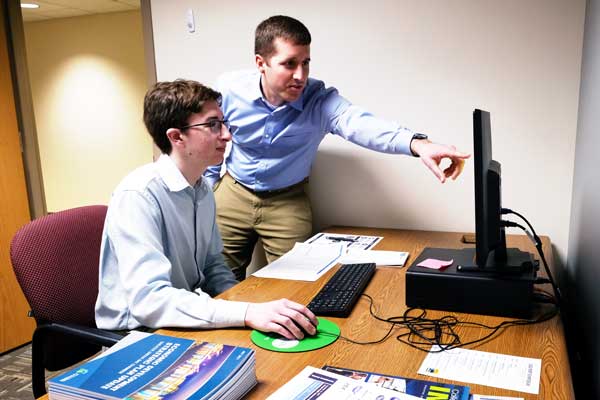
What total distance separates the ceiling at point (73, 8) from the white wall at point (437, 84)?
3.16m

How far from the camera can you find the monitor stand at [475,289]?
1145 millimetres

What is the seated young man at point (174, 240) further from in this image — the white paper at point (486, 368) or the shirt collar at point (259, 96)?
the shirt collar at point (259, 96)

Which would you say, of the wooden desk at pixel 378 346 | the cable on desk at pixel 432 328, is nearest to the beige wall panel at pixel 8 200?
the wooden desk at pixel 378 346

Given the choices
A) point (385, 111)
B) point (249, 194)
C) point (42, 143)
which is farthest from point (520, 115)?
point (42, 143)

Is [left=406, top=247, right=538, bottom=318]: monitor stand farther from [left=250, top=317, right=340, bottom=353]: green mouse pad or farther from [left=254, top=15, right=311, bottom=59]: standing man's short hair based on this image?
[left=254, top=15, right=311, bottom=59]: standing man's short hair

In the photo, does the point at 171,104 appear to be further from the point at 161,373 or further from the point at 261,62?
the point at 161,373

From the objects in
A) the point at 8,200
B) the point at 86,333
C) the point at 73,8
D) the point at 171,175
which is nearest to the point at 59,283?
the point at 86,333

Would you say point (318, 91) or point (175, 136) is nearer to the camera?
point (175, 136)

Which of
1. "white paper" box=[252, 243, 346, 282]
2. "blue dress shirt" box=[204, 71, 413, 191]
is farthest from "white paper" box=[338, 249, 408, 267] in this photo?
"blue dress shirt" box=[204, 71, 413, 191]

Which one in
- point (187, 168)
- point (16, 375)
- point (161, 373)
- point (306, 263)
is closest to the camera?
point (161, 373)

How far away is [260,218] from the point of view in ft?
7.10

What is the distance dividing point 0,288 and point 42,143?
13.3 feet

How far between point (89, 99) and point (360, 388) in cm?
589

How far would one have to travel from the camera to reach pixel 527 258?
1247 millimetres
